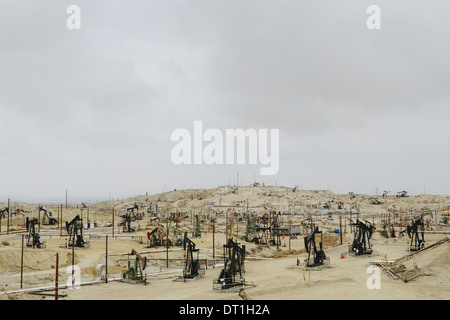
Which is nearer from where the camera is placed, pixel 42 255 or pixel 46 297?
pixel 46 297

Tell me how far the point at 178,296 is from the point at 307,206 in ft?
386

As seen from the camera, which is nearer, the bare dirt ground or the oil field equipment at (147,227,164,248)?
the bare dirt ground

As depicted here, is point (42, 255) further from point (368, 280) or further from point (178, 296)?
point (368, 280)

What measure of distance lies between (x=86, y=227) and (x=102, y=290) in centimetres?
5025

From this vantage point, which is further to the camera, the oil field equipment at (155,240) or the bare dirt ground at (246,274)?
the oil field equipment at (155,240)

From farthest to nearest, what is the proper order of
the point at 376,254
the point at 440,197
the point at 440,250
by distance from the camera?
the point at 440,197 < the point at 376,254 < the point at 440,250

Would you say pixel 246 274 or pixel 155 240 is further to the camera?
pixel 155 240

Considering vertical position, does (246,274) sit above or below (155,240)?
below

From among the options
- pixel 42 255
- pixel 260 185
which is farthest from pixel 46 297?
pixel 260 185

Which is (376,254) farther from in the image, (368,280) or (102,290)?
(102,290)

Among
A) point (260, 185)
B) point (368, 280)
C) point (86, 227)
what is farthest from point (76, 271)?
point (260, 185)
